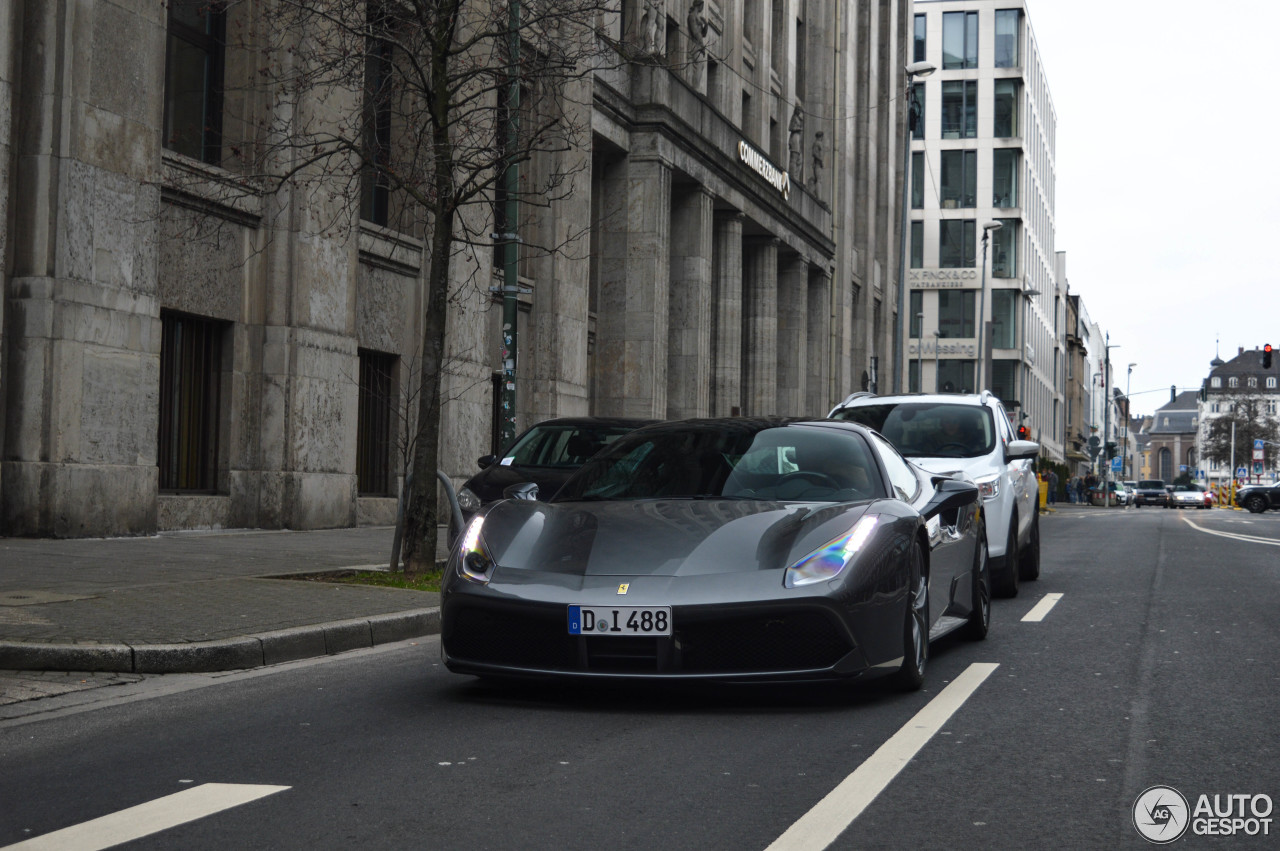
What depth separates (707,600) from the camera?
18.9 feet

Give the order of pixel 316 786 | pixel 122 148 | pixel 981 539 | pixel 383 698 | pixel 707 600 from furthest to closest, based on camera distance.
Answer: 1. pixel 122 148
2. pixel 981 539
3. pixel 383 698
4. pixel 707 600
5. pixel 316 786

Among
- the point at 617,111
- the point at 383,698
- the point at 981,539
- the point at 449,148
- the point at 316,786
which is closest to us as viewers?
the point at 316,786

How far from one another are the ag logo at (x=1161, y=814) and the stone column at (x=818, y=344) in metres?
38.9

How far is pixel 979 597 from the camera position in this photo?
8.65m

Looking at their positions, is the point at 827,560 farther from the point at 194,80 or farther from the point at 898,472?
the point at 194,80

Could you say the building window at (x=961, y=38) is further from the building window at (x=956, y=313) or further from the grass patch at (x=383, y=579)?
the grass patch at (x=383, y=579)

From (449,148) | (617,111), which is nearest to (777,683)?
(449,148)

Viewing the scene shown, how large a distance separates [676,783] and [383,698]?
87.4 inches

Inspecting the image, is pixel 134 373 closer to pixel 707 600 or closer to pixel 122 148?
pixel 122 148

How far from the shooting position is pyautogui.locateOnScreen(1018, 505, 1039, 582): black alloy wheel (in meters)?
13.5

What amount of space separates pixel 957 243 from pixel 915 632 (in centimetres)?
7678

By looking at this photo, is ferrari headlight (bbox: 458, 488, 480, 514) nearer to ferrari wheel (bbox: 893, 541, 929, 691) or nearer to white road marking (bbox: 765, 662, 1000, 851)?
ferrari wheel (bbox: 893, 541, 929, 691)

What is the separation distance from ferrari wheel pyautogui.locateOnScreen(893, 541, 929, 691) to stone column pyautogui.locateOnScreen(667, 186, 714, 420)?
946 inches

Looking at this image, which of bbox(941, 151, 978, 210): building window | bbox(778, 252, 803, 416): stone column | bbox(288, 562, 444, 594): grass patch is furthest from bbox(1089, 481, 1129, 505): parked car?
bbox(288, 562, 444, 594): grass patch
